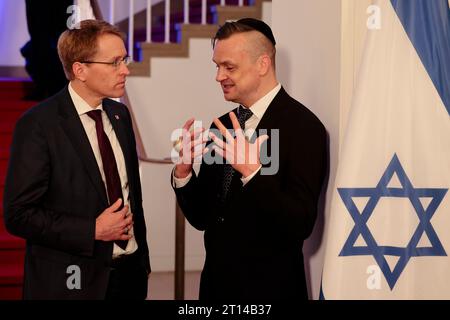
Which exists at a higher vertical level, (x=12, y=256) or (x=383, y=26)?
(x=383, y=26)

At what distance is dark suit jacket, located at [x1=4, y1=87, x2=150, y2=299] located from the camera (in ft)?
8.12

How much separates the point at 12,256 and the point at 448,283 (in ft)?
10.5

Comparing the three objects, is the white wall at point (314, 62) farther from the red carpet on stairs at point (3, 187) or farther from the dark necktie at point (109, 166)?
the red carpet on stairs at point (3, 187)

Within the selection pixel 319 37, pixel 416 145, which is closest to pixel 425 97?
pixel 416 145

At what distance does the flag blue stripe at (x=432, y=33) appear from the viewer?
7.38 ft

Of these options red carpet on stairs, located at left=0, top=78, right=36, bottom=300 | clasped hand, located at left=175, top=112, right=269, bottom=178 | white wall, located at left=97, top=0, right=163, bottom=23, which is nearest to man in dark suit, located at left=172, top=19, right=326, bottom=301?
clasped hand, located at left=175, top=112, right=269, bottom=178

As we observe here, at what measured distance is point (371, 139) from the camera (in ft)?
7.34

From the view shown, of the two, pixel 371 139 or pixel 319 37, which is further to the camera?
pixel 319 37

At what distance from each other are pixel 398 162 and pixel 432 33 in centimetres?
39

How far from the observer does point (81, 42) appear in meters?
2.67

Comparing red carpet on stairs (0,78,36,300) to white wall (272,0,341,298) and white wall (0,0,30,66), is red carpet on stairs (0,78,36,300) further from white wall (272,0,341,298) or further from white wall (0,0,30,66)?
white wall (272,0,341,298)

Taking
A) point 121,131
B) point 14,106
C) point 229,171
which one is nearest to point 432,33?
point 229,171

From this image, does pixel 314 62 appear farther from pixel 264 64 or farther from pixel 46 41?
pixel 46 41
